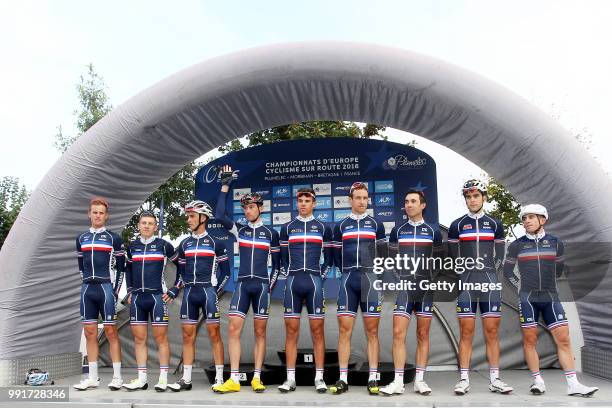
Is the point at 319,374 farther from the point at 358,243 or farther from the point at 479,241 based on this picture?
the point at 479,241

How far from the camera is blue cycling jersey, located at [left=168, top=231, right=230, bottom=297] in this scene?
17.2 feet

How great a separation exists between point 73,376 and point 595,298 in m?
6.27

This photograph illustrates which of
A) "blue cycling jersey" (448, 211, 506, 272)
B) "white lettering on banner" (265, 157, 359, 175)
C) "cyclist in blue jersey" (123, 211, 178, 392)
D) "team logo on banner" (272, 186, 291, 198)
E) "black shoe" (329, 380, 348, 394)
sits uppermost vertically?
"white lettering on banner" (265, 157, 359, 175)

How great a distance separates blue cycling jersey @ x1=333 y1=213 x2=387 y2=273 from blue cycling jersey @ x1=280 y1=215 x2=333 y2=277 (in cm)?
13

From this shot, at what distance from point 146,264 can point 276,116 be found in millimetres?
2540

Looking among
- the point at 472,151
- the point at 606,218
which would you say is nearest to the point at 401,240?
the point at 472,151

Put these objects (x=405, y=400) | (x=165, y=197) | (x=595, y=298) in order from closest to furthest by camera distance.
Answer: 1. (x=405, y=400)
2. (x=595, y=298)
3. (x=165, y=197)

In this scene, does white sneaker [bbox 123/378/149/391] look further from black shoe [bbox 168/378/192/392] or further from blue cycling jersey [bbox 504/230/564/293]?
blue cycling jersey [bbox 504/230/564/293]

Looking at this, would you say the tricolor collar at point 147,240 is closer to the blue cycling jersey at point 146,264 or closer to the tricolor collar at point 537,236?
the blue cycling jersey at point 146,264

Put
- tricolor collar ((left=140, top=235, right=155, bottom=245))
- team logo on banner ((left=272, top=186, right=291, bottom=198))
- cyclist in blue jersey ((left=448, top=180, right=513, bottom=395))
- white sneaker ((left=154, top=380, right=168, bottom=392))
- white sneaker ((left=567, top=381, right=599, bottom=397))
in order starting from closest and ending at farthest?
white sneaker ((left=567, top=381, right=599, bottom=397)), cyclist in blue jersey ((left=448, top=180, right=513, bottom=395)), white sneaker ((left=154, top=380, right=168, bottom=392)), tricolor collar ((left=140, top=235, right=155, bottom=245)), team logo on banner ((left=272, top=186, right=291, bottom=198))

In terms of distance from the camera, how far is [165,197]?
18.9 meters

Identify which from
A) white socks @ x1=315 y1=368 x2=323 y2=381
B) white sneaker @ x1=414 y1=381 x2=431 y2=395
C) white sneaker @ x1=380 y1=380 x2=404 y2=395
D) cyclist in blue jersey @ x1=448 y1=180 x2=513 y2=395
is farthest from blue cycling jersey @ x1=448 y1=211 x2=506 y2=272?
white socks @ x1=315 y1=368 x2=323 y2=381

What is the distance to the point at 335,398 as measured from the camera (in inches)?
183

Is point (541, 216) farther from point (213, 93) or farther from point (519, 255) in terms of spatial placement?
point (213, 93)
